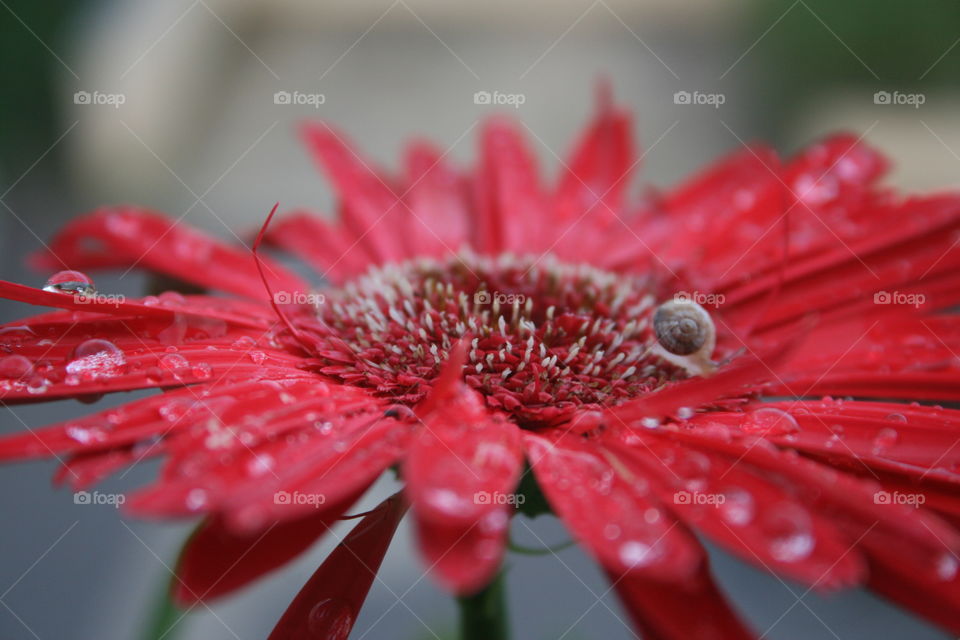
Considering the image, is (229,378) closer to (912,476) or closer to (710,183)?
(912,476)

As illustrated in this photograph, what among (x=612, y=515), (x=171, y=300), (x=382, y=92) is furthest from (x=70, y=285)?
(x=382, y=92)

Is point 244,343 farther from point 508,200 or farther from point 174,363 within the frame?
point 508,200

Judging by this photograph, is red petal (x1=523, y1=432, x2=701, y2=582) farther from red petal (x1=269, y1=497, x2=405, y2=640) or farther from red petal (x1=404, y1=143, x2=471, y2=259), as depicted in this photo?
red petal (x1=404, y1=143, x2=471, y2=259)

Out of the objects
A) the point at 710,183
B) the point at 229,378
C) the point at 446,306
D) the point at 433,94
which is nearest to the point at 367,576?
the point at 229,378

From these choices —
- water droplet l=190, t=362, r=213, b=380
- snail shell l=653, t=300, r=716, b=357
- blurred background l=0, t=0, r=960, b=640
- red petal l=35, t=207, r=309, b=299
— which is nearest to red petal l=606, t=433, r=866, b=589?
snail shell l=653, t=300, r=716, b=357

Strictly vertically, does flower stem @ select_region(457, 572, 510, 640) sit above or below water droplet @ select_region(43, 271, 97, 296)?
below

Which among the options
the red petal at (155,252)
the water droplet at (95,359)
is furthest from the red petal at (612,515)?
the red petal at (155,252)

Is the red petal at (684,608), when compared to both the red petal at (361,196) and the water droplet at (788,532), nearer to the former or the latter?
the water droplet at (788,532)
